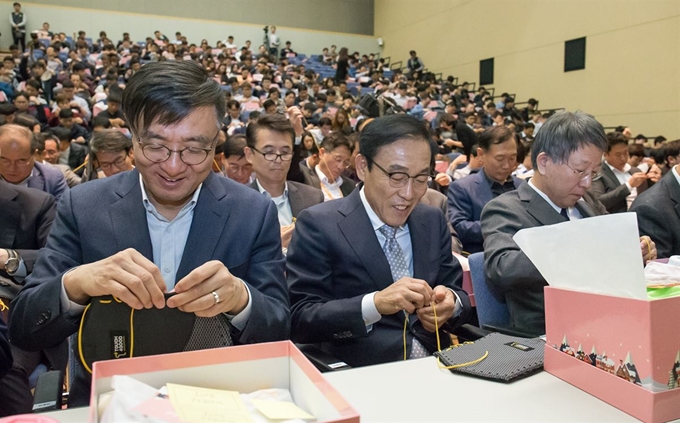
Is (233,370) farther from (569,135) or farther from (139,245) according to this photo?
(569,135)

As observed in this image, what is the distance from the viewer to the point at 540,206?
1991mm

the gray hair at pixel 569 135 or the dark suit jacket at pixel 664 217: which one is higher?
the gray hair at pixel 569 135

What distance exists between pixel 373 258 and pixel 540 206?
0.68 m

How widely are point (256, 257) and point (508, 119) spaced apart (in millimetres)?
10850

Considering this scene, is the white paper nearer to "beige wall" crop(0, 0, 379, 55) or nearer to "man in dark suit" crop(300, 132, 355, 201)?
"man in dark suit" crop(300, 132, 355, 201)

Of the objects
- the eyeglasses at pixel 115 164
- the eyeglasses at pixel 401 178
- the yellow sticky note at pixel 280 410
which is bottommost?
the yellow sticky note at pixel 280 410

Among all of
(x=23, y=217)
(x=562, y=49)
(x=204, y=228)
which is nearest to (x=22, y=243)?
(x=23, y=217)

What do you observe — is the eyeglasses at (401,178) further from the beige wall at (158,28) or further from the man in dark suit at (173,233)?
the beige wall at (158,28)

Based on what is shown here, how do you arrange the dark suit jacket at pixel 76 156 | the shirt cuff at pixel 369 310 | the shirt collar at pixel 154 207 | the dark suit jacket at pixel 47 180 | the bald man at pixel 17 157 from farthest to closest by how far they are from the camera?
1. the dark suit jacket at pixel 76 156
2. the dark suit jacket at pixel 47 180
3. the bald man at pixel 17 157
4. the shirt cuff at pixel 369 310
5. the shirt collar at pixel 154 207

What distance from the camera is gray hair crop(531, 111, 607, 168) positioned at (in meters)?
1.93

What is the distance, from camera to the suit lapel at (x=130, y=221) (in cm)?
135

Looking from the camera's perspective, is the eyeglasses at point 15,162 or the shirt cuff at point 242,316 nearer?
the shirt cuff at point 242,316

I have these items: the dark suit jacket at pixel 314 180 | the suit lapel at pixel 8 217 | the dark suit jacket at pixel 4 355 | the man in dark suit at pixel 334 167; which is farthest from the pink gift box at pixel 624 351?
the man in dark suit at pixel 334 167

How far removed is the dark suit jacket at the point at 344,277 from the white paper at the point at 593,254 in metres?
0.68
